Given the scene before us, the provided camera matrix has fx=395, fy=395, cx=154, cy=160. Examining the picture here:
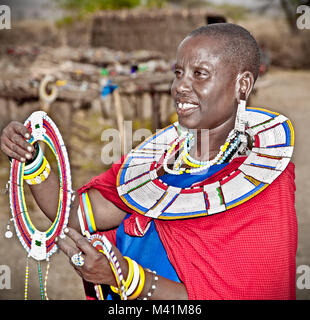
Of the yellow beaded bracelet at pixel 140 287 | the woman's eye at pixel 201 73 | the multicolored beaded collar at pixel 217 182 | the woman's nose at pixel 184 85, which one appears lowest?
the yellow beaded bracelet at pixel 140 287

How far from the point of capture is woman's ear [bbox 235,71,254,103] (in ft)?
5.48

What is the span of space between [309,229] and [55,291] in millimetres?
3081

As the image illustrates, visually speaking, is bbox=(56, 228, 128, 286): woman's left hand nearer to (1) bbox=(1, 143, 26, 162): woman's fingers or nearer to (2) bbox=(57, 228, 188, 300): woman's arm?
(2) bbox=(57, 228, 188, 300): woman's arm

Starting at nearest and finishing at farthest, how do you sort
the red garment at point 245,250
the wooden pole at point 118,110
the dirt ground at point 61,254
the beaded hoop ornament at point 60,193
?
the red garment at point 245,250 < the beaded hoop ornament at point 60,193 < the dirt ground at point 61,254 < the wooden pole at point 118,110

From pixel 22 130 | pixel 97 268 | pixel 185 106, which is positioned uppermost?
pixel 185 106

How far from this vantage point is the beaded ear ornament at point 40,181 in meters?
1.71

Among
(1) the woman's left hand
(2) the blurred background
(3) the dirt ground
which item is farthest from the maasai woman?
(3) the dirt ground

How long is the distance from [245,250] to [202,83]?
26.6 inches

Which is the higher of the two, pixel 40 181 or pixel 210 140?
pixel 210 140

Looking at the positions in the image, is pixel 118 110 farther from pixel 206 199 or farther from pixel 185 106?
pixel 206 199

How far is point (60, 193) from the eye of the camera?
179cm

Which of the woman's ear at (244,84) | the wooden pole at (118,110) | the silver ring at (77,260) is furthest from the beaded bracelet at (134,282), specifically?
the wooden pole at (118,110)

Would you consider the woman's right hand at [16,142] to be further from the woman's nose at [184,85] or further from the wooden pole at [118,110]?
the wooden pole at [118,110]

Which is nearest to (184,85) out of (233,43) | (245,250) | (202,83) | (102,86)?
(202,83)
